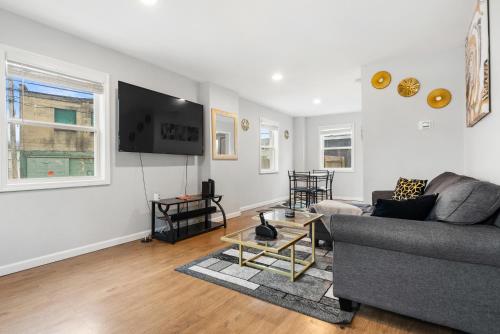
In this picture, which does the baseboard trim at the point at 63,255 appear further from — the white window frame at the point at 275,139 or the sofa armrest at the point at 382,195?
the white window frame at the point at 275,139

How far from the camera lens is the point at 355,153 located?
7.12 metres

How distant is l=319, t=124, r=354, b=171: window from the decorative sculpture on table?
15.0 feet

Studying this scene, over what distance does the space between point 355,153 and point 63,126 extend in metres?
6.46

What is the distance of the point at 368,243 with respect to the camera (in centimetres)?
162

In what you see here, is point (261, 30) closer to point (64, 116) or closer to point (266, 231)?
point (266, 231)

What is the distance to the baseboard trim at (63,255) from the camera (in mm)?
2467

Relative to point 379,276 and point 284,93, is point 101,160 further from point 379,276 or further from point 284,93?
point 284,93

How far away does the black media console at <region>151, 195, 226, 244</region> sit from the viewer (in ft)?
11.3

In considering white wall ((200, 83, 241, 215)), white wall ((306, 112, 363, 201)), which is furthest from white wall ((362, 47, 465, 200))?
white wall ((306, 112, 363, 201))

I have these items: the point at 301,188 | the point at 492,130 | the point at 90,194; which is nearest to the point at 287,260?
the point at 492,130

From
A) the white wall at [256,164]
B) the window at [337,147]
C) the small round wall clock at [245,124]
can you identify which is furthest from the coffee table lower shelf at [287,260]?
the window at [337,147]

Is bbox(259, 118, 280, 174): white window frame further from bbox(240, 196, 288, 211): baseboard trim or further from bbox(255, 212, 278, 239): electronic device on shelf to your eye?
bbox(255, 212, 278, 239): electronic device on shelf

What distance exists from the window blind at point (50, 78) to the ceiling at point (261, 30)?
1.58ft

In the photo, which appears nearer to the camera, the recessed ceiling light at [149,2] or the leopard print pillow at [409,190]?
the recessed ceiling light at [149,2]
